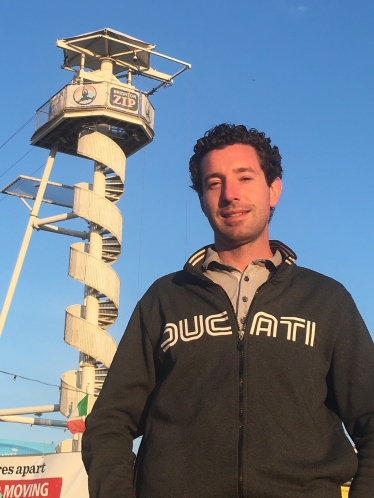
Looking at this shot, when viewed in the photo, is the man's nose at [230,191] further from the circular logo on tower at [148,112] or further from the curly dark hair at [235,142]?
the circular logo on tower at [148,112]

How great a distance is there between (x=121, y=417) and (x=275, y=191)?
137 cm

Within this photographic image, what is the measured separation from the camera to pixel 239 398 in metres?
3.07

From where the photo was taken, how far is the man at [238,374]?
2.98 meters

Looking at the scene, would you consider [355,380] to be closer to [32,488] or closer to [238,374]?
[238,374]

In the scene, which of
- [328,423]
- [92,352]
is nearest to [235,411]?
[328,423]

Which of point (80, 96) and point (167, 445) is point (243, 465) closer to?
point (167, 445)

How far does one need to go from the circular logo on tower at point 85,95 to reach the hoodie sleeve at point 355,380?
3273cm

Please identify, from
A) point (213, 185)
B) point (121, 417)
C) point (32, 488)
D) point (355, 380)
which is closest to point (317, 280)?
point (355, 380)

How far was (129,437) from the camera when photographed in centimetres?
337

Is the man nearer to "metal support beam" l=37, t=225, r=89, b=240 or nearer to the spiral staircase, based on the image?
the spiral staircase

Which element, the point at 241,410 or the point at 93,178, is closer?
the point at 241,410

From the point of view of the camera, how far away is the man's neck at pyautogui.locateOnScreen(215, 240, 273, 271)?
3617 millimetres

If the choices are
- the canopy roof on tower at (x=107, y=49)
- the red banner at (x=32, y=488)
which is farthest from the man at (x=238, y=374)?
the canopy roof on tower at (x=107, y=49)

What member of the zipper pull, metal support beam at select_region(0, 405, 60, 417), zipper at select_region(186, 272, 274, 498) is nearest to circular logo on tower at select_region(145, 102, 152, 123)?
metal support beam at select_region(0, 405, 60, 417)
